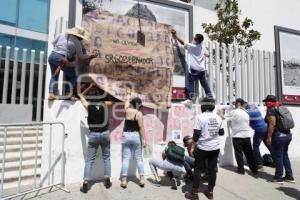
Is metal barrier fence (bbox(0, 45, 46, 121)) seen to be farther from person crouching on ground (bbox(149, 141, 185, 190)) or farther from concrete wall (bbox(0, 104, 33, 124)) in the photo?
person crouching on ground (bbox(149, 141, 185, 190))

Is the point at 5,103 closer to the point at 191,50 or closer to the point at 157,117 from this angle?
→ the point at 157,117

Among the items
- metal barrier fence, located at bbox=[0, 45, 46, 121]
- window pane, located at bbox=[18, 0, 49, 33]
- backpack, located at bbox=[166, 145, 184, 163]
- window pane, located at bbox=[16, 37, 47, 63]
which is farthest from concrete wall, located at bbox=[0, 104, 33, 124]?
window pane, located at bbox=[18, 0, 49, 33]

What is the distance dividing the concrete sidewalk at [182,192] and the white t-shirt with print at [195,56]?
2788 millimetres

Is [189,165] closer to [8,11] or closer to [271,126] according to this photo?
[271,126]

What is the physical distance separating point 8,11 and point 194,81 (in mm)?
10969

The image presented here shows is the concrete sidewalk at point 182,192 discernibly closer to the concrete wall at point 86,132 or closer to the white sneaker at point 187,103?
the concrete wall at point 86,132

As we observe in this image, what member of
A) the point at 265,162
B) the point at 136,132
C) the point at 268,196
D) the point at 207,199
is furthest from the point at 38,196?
the point at 265,162

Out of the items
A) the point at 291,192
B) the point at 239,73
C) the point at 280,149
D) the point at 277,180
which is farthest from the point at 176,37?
the point at 291,192

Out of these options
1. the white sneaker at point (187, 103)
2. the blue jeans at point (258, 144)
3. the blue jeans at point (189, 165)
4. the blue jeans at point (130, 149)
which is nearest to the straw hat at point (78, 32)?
the blue jeans at point (130, 149)

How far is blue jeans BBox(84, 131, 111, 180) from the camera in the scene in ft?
16.9

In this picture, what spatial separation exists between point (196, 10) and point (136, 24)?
6.00 m

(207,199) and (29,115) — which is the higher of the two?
(29,115)

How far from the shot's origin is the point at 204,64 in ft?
23.8

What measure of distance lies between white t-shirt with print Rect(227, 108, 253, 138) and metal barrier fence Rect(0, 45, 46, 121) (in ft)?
14.5
